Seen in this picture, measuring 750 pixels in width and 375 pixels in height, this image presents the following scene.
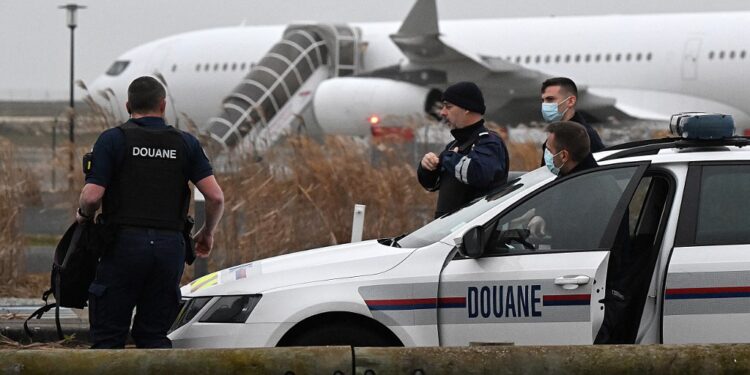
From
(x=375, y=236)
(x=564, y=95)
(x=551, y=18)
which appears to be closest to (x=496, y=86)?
(x=551, y=18)

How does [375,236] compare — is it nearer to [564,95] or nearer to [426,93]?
[564,95]

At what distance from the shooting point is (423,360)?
5.36m

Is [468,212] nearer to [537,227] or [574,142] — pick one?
[537,227]

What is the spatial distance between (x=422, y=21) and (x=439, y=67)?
2106 mm

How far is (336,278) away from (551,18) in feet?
81.5

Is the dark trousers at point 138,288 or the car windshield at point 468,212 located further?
the car windshield at point 468,212

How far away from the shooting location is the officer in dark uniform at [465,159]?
7.99 metres

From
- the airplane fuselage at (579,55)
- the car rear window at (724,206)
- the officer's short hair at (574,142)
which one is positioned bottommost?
the airplane fuselage at (579,55)

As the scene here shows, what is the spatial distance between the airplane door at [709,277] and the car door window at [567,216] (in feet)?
1.22

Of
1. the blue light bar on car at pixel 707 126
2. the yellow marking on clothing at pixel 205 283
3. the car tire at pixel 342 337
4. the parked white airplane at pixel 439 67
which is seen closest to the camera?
the car tire at pixel 342 337

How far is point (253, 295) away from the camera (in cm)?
706

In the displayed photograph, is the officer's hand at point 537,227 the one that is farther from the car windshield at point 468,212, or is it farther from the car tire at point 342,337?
the car tire at point 342,337

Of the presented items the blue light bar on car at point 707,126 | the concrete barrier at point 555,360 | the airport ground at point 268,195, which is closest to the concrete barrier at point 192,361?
the concrete barrier at point 555,360

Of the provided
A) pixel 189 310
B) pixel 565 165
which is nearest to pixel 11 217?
pixel 189 310
